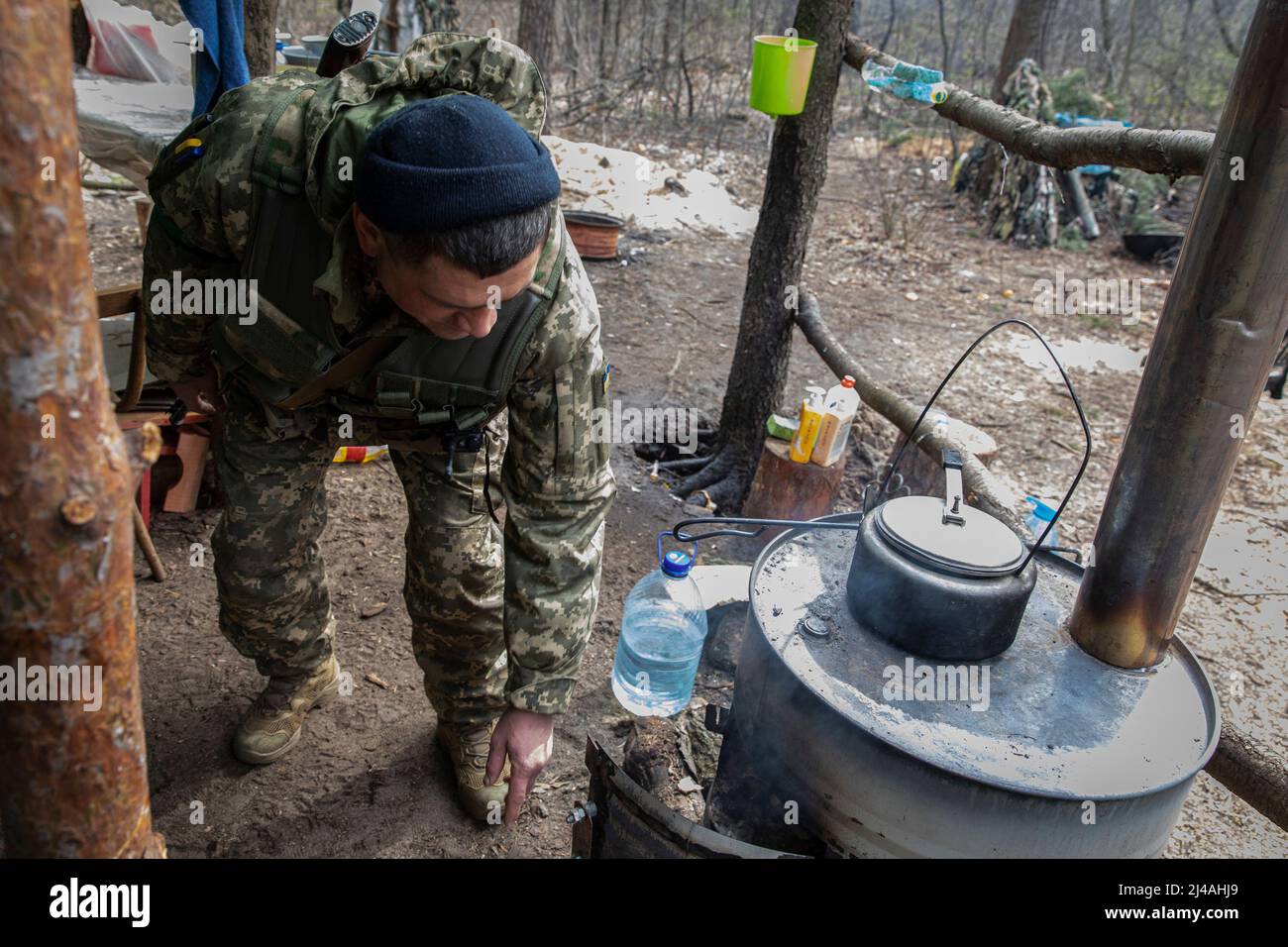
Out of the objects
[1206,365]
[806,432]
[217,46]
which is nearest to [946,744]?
[1206,365]

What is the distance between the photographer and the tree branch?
2.24 m

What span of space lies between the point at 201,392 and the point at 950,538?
1984 mm

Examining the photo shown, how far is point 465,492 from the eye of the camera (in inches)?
92.9

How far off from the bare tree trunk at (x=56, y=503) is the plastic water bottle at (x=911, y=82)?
10.6 feet

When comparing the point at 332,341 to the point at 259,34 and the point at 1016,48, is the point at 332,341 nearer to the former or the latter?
the point at 259,34

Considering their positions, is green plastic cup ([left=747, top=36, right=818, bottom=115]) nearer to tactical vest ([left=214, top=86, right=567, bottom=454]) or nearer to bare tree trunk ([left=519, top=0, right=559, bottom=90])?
tactical vest ([left=214, top=86, right=567, bottom=454])

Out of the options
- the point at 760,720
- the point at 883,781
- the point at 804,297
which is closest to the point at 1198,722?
the point at 883,781

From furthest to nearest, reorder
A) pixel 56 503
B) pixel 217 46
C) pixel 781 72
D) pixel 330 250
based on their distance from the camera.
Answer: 1. pixel 781 72
2. pixel 217 46
3. pixel 330 250
4. pixel 56 503

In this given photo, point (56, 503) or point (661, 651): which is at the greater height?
point (56, 503)

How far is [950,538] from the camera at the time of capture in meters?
1.85

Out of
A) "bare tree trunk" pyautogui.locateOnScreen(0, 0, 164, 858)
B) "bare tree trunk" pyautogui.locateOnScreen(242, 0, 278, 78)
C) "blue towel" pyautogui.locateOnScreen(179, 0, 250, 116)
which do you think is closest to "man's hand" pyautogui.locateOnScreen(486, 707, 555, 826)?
"bare tree trunk" pyautogui.locateOnScreen(0, 0, 164, 858)

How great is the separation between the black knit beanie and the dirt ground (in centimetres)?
175
